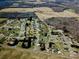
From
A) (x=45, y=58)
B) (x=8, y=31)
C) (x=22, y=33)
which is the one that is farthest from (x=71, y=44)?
(x=8, y=31)

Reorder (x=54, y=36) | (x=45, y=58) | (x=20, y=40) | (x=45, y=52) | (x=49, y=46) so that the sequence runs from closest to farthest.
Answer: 1. (x=45, y=58)
2. (x=45, y=52)
3. (x=49, y=46)
4. (x=20, y=40)
5. (x=54, y=36)

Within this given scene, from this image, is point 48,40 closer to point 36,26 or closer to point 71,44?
point 71,44

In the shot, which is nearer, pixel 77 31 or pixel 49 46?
pixel 49 46

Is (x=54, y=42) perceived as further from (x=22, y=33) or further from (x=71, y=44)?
(x=22, y=33)

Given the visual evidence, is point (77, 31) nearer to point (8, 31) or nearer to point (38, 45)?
point (38, 45)

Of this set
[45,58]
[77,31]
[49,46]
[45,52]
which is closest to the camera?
[45,58]

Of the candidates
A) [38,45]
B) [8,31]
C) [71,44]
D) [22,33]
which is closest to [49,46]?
Result: [38,45]

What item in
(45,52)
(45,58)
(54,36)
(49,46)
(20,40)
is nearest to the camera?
(45,58)

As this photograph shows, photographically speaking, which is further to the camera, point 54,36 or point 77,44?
point 54,36

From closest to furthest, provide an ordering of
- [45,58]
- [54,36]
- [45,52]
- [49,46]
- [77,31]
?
Answer: [45,58] < [45,52] < [49,46] < [54,36] < [77,31]
